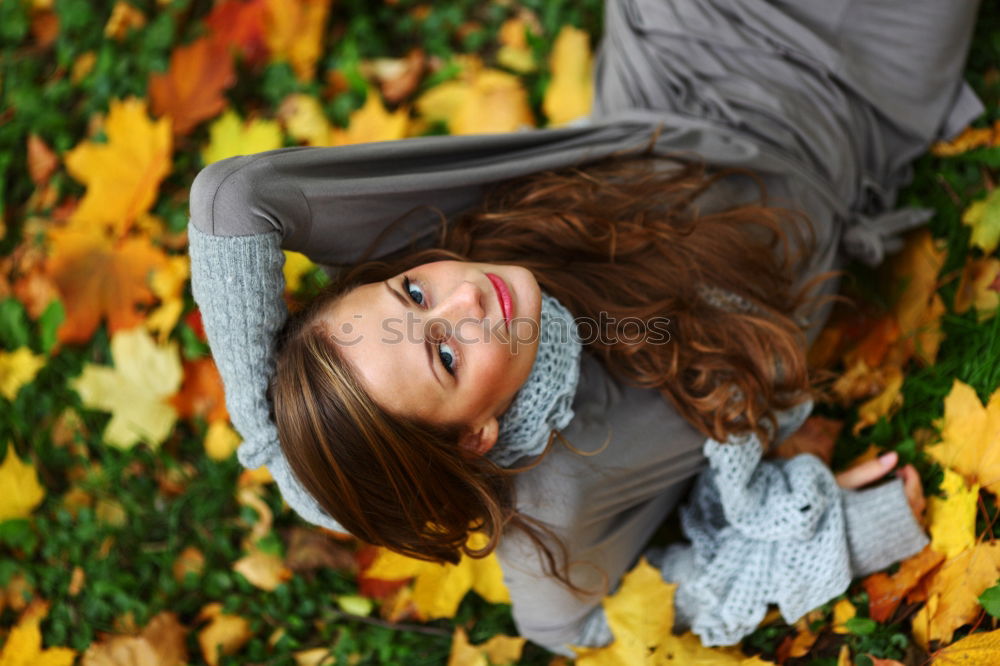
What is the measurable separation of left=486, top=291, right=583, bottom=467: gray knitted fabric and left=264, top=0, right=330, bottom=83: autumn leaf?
1685mm

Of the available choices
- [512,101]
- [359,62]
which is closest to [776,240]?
[512,101]

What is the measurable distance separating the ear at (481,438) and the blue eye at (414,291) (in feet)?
0.93

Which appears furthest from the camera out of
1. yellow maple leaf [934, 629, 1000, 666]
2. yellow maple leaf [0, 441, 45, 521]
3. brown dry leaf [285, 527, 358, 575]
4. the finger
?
yellow maple leaf [0, 441, 45, 521]

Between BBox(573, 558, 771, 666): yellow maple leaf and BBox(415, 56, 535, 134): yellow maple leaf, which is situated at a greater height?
BBox(415, 56, 535, 134): yellow maple leaf

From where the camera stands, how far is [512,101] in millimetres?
2664

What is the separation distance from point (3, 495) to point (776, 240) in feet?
7.78

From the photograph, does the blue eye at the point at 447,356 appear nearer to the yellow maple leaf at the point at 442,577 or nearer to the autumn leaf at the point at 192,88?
the yellow maple leaf at the point at 442,577

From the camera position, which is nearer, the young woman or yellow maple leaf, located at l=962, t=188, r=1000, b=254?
the young woman

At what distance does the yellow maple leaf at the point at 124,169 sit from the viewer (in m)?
2.63

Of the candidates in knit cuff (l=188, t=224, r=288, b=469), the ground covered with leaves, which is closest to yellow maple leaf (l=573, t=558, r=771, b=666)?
the ground covered with leaves

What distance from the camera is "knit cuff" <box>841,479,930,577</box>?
70.2 inches

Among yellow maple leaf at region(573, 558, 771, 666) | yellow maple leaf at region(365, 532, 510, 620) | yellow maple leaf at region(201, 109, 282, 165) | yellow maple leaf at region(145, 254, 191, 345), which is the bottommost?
yellow maple leaf at region(365, 532, 510, 620)

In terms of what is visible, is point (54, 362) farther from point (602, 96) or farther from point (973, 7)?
point (973, 7)

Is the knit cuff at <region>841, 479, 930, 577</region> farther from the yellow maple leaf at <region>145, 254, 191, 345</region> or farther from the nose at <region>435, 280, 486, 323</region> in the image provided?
the yellow maple leaf at <region>145, 254, 191, 345</region>
